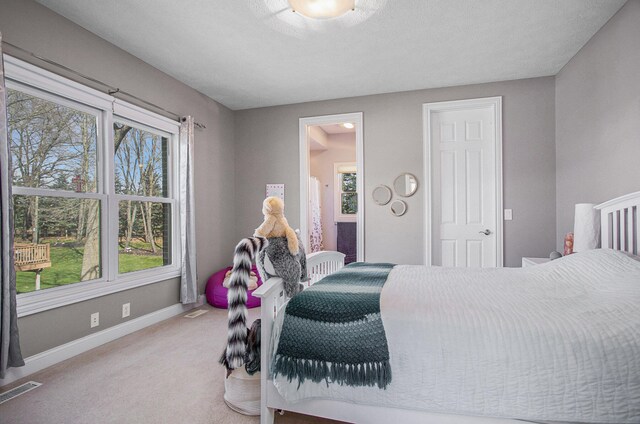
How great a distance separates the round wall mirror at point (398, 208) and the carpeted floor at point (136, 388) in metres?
2.36

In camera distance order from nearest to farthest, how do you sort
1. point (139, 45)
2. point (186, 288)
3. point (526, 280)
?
point (526, 280) < point (139, 45) < point (186, 288)

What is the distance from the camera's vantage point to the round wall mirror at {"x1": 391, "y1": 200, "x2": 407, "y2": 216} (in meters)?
3.81

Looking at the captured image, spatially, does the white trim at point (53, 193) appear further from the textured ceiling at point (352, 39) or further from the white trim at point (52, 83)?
the textured ceiling at point (352, 39)

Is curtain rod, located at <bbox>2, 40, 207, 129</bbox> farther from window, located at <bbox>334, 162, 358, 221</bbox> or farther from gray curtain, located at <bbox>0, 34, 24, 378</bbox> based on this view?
window, located at <bbox>334, 162, 358, 221</bbox>

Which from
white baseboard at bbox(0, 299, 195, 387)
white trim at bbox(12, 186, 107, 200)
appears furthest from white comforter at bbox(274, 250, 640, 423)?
white trim at bbox(12, 186, 107, 200)

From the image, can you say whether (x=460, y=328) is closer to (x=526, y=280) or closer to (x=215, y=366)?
(x=526, y=280)

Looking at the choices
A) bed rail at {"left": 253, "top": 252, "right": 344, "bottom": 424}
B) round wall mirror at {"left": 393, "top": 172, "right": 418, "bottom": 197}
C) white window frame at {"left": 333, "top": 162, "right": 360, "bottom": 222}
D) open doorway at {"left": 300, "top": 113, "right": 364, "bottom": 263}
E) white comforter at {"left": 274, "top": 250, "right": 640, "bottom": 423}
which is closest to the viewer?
white comforter at {"left": 274, "top": 250, "right": 640, "bottom": 423}

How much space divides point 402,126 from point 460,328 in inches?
119

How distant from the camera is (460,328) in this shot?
126cm

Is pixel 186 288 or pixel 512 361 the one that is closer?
pixel 512 361

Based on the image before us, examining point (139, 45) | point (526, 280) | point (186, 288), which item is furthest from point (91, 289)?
point (526, 280)

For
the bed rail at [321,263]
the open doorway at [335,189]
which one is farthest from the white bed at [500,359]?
the open doorway at [335,189]

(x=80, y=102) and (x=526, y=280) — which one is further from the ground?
(x=80, y=102)

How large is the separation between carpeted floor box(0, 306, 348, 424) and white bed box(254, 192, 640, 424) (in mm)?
479
